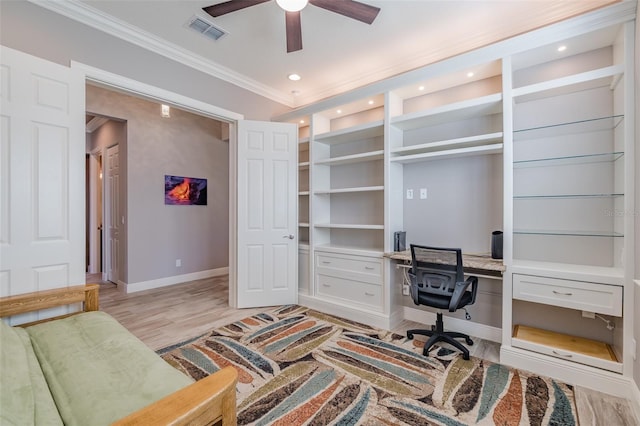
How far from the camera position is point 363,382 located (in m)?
2.07

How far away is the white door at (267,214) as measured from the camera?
11.8 feet

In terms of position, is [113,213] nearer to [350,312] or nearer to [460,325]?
[350,312]

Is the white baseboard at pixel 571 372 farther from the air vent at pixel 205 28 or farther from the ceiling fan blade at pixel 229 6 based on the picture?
the air vent at pixel 205 28

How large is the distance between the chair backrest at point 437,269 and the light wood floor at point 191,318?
2.22 feet

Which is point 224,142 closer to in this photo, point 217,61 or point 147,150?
point 147,150

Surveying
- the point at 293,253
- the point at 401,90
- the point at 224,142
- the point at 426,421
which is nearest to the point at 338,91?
the point at 401,90

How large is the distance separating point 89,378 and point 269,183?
2708 mm

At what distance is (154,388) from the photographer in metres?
1.21

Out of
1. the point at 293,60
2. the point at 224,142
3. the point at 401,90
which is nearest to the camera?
the point at 401,90

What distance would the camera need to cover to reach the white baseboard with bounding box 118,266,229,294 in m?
4.36

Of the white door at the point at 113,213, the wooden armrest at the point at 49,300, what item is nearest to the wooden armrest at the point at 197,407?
the wooden armrest at the point at 49,300

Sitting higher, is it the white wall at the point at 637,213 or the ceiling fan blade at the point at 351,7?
the ceiling fan blade at the point at 351,7

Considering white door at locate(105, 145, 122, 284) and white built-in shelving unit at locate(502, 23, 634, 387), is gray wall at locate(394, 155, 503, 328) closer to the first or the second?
white built-in shelving unit at locate(502, 23, 634, 387)

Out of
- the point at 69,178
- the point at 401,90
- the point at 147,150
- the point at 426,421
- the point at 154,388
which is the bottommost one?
the point at 426,421
